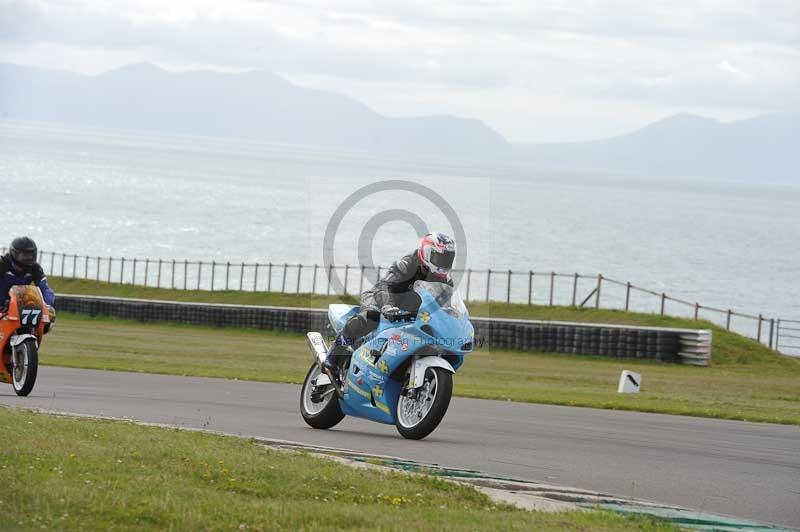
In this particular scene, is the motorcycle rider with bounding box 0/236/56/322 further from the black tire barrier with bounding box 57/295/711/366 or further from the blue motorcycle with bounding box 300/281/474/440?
the black tire barrier with bounding box 57/295/711/366

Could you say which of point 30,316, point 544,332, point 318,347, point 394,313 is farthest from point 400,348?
point 544,332

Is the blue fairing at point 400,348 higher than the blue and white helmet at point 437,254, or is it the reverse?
the blue and white helmet at point 437,254

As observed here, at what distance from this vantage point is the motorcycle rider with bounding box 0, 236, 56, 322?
1574 cm

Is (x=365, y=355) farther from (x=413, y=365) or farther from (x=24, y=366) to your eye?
(x=24, y=366)

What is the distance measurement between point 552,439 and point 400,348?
2.24 m

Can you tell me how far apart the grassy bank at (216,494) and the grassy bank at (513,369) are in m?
10.2

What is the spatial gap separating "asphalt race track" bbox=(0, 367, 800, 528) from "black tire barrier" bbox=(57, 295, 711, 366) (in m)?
15.0

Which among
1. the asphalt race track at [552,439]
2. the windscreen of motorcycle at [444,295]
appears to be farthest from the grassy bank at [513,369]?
the windscreen of motorcycle at [444,295]

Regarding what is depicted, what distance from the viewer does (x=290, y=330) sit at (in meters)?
42.0

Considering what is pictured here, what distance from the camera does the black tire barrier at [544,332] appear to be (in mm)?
33938

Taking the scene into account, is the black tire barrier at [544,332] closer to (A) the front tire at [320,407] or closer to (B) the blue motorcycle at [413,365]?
(A) the front tire at [320,407]

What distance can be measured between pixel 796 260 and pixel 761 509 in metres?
147

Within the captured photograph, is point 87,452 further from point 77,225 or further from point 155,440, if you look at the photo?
point 77,225

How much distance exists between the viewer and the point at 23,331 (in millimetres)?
15719
